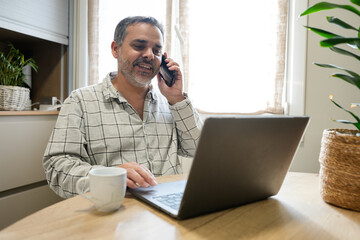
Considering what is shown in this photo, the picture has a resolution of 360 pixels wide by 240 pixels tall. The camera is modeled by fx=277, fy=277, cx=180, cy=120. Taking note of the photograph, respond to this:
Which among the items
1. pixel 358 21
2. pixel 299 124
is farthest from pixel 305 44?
pixel 299 124

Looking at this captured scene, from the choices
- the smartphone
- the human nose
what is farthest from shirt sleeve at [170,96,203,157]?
the human nose

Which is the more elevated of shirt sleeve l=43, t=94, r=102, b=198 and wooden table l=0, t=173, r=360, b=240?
shirt sleeve l=43, t=94, r=102, b=198

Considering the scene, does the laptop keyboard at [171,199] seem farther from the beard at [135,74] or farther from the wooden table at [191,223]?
the beard at [135,74]

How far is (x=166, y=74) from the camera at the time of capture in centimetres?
139

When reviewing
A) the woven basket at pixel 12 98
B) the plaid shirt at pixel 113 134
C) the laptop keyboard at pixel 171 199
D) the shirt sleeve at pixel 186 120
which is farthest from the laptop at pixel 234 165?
the woven basket at pixel 12 98

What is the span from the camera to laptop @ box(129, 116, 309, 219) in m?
0.49

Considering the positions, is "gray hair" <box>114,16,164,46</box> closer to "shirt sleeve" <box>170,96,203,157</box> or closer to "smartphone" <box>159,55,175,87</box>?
"smartphone" <box>159,55,175,87</box>

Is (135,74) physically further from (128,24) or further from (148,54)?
(128,24)

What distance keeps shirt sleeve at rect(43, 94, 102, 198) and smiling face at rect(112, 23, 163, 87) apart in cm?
29

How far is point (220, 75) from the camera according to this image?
211 cm

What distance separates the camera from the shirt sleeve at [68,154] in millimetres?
895

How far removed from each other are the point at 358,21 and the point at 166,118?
4.52 feet

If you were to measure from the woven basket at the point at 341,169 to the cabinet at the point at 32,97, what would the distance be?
1.71 metres

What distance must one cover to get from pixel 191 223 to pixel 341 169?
386 millimetres
